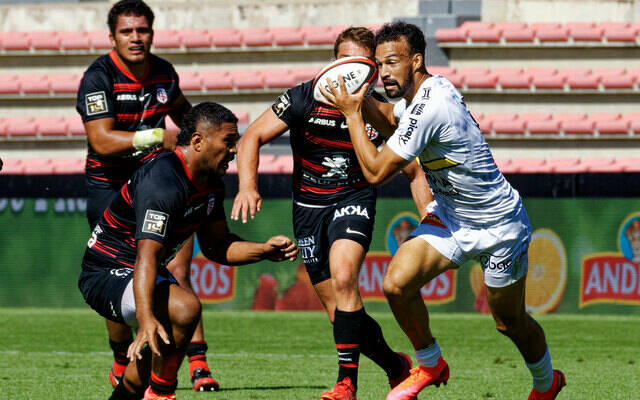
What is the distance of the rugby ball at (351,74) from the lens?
5934 mm

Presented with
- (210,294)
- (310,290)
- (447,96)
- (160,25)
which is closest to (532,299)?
(310,290)

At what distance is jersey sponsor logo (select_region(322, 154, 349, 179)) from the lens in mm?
6637

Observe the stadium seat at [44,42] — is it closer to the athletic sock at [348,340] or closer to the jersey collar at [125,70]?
the jersey collar at [125,70]

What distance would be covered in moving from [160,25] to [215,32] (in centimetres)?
144

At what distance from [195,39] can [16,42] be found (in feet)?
12.2

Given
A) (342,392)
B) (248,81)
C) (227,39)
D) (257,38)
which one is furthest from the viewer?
(227,39)

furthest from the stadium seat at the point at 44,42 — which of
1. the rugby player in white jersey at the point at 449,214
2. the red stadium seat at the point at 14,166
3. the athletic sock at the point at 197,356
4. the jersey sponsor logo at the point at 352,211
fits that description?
the rugby player in white jersey at the point at 449,214

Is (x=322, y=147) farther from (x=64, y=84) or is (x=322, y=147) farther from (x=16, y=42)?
(x=16, y=42)

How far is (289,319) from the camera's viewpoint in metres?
13.3

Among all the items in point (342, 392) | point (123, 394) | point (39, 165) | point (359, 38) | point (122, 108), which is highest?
point (359, 38)

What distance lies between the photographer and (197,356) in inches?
286

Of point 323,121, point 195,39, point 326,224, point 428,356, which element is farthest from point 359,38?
point 195,39

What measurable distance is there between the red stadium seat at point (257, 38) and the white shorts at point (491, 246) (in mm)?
14994

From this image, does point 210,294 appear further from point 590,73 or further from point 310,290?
point 590,73
